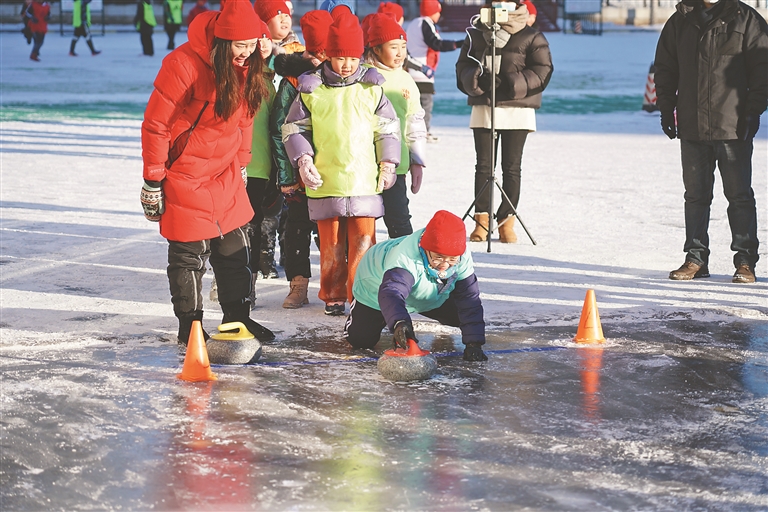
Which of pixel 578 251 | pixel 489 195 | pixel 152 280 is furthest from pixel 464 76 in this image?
pixel 152 280

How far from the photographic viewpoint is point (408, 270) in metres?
5.45

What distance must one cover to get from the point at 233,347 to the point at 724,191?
11.5 feet

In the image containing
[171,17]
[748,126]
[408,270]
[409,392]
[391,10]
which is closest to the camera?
[409,392]

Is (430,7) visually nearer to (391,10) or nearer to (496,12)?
(391,10)

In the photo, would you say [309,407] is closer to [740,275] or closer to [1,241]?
[740,275]

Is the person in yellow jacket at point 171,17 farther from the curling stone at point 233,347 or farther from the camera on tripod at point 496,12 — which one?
the curling stone at point 233,347

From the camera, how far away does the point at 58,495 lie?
3.90 m

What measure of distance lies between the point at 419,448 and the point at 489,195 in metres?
4.39

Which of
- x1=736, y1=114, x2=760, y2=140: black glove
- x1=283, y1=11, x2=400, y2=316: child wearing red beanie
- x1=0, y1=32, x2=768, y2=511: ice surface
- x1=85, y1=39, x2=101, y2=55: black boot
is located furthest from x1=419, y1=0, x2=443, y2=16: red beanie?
x1=85, y1=39, x2=101, y2=55: black boot

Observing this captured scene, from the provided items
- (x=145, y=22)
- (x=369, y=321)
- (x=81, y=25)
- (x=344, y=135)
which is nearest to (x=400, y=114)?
(x=344, y=135)

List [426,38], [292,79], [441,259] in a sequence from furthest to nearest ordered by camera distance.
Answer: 1. [426,38]
2. [292,79]
3. [441,259]

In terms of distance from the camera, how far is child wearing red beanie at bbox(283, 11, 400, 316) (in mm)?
6180

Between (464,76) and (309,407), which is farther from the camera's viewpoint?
(464,76)

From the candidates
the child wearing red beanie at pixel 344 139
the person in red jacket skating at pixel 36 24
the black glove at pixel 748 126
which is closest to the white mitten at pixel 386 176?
the child wearing red beanie at pixel 344 139
